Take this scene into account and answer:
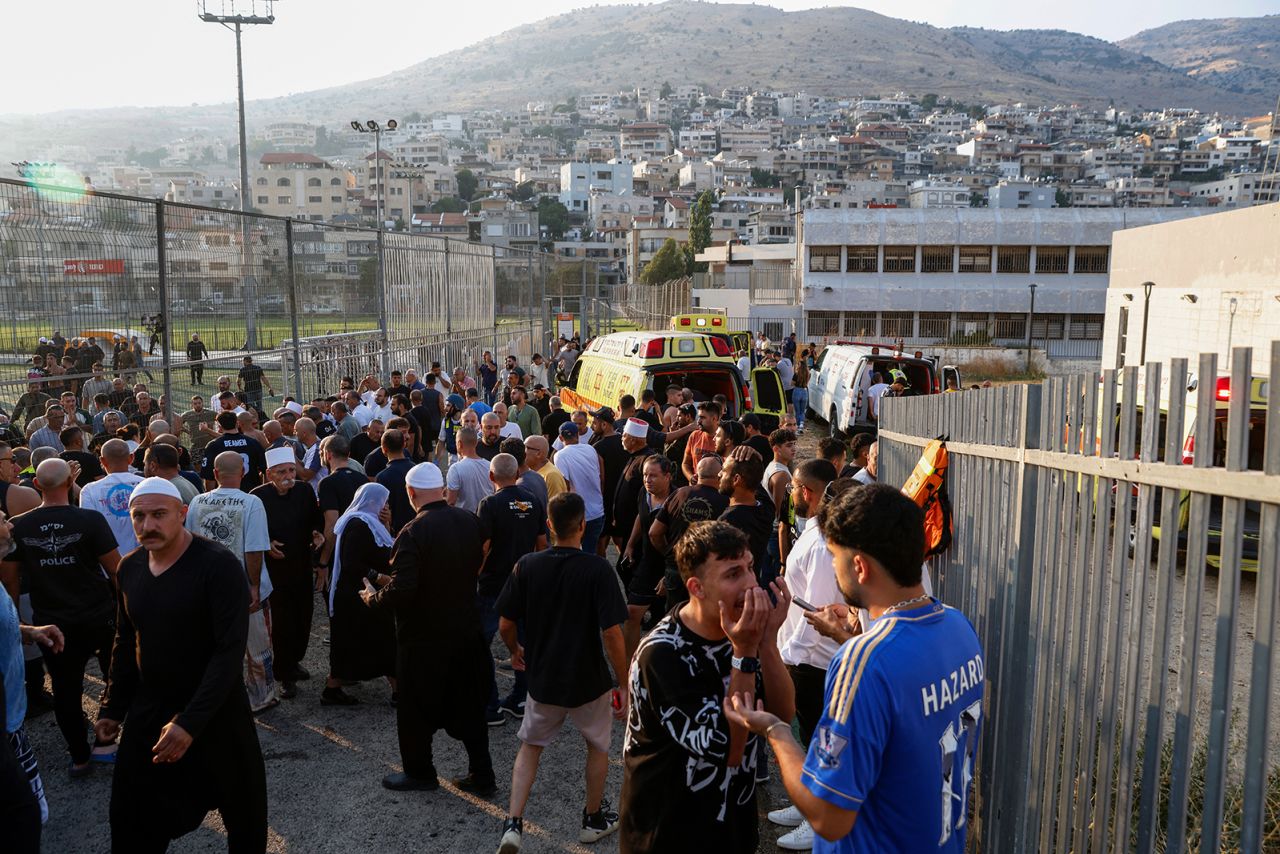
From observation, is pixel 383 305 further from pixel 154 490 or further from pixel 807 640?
pixel 807 640

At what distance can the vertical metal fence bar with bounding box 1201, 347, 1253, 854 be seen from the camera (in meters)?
2.35

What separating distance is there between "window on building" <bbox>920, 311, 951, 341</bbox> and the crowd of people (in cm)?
4330

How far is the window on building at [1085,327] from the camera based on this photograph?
160 ft

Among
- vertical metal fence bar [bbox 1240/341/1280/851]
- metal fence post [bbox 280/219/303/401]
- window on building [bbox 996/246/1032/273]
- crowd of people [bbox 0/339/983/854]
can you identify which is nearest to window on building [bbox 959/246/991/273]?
window on building [bbox 996/246/1032/273]

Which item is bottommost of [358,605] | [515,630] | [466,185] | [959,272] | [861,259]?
[358,605]

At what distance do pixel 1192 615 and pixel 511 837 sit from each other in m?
3.51

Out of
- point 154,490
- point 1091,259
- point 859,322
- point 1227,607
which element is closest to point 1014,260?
point 1091,259

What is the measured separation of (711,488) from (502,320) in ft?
78.6

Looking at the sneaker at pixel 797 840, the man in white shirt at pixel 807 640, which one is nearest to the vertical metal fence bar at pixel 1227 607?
the man in white shirt at pixel 807 640

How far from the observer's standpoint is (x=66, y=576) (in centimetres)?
577

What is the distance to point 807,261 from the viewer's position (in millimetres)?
49062

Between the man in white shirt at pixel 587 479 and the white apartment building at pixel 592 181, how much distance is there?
17340 cm

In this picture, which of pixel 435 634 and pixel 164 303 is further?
pixel 164 303

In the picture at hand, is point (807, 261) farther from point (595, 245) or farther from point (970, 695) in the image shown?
point (595, 245)
